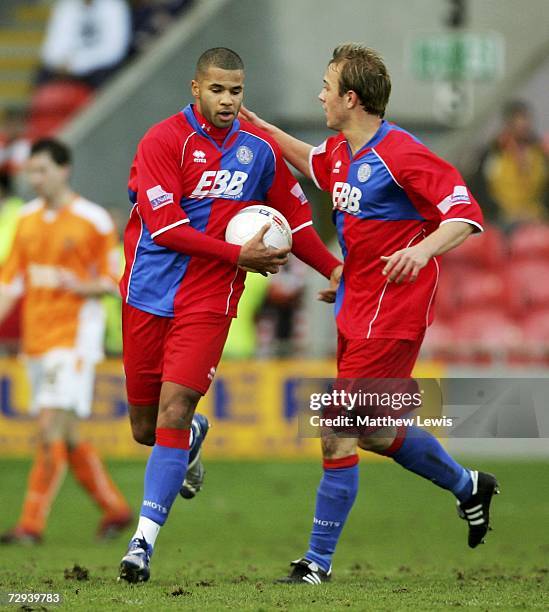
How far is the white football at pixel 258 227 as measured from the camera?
689 cm

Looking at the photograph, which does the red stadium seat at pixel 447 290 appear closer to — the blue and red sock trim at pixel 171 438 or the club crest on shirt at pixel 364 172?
the club crest on shirt at pixel 364 172

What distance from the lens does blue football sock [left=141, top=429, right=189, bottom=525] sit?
672cm

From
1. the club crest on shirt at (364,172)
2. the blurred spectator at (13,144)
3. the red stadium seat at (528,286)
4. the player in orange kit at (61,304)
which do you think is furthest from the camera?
the blurred spectator at (13,144)

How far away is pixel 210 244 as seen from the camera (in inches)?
267

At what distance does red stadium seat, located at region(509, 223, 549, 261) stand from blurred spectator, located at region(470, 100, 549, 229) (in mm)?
523

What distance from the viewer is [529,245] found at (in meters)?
16.7

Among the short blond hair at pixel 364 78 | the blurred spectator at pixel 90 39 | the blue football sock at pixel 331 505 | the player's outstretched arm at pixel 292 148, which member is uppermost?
the blurred spectator at pixel 90 39

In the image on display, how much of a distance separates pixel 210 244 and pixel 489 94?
41.6ft

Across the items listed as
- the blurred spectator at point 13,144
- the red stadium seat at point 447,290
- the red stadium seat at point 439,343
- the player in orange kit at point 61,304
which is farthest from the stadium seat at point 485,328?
the player in orange kit at point 61,304

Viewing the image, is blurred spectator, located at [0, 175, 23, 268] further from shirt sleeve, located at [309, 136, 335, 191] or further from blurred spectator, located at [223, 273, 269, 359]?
shirt sleeve, located at [309, 136, 335, 191]

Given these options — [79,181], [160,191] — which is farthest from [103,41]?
[160,191]

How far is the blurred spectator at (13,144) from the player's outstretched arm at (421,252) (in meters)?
12.0

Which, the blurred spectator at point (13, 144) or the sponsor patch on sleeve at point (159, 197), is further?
the blurred spectator at point (13, 144)

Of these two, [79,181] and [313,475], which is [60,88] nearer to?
[79,181]
